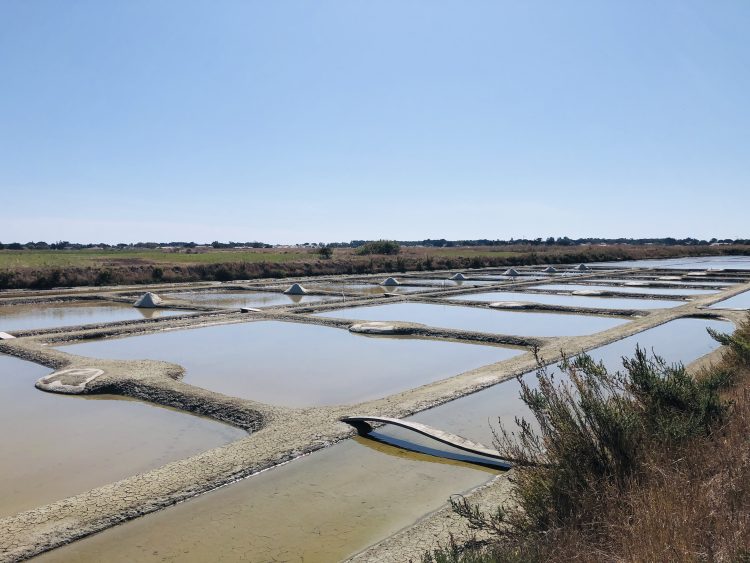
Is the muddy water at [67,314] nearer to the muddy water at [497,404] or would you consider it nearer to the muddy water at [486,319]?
the muddy water at [486,319]

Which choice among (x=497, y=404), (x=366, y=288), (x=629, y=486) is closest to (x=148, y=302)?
(x=366, y=288)

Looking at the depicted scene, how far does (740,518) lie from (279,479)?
11.7ft

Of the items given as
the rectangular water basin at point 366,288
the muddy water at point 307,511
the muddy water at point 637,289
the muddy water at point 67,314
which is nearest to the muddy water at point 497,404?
the muddy water at point 307,511

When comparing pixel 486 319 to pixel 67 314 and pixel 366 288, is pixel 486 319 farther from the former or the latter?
pixel 67 314

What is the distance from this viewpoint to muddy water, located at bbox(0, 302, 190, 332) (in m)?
16.0

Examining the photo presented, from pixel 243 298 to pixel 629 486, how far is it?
20.5 meters

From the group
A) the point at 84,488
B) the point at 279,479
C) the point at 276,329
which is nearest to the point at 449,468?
the point at 279,479

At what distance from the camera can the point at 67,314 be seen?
712 inches

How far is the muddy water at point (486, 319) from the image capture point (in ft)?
47.6

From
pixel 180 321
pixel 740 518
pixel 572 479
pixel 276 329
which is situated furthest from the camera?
pixel 180 321

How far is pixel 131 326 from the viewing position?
14.7 metres

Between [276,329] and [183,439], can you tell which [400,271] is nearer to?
[276,329]

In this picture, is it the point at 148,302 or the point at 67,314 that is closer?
the point at 67,314

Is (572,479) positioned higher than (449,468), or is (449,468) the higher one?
(572,479)
